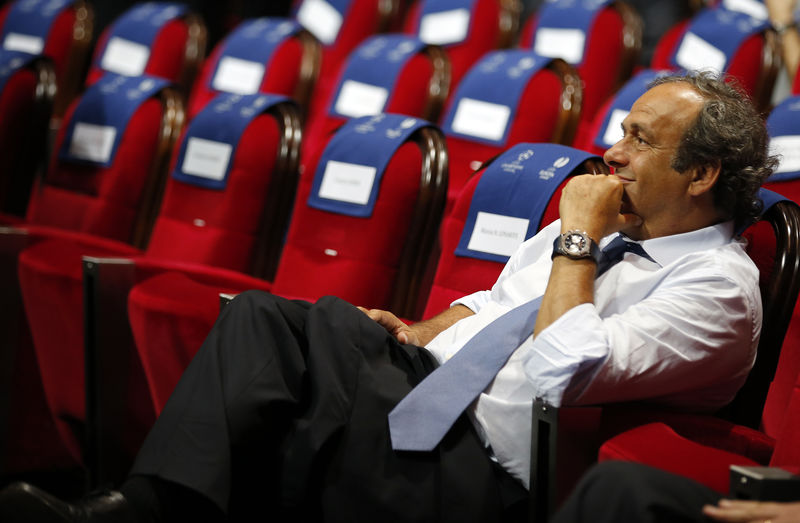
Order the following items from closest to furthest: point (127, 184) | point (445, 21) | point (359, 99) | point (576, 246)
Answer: point (576, 246) → point (127, 184) → point (359, 99) → point (445, 21)

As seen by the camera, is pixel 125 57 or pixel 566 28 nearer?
pixel 566 28

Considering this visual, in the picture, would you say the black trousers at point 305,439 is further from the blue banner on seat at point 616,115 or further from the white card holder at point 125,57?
the white card holder at point 125,57

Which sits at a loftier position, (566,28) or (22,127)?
(566,28)

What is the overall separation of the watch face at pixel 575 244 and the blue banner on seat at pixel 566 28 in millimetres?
1175

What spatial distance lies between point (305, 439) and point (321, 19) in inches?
76.0

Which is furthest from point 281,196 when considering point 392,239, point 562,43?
point 562,43

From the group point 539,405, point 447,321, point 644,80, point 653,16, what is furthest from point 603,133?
point 653,16

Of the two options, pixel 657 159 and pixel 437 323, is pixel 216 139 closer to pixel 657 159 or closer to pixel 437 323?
pixel 437 323

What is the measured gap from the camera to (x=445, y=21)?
2277 mm

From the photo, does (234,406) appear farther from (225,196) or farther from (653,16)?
(653,16)

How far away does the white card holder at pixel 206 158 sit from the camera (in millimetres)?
1521

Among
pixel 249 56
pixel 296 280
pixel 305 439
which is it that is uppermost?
pixel 249 56

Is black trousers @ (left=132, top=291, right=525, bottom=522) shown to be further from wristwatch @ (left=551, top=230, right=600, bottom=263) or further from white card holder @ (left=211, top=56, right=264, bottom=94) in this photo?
white card holder @ (left=211, top=56, right=264, bottom=94)

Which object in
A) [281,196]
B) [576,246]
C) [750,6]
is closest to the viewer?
[576,246]
